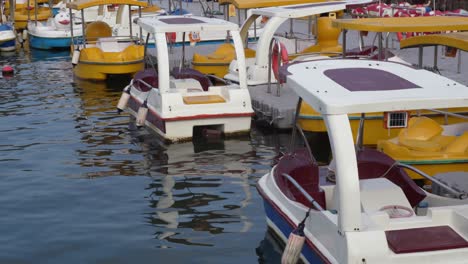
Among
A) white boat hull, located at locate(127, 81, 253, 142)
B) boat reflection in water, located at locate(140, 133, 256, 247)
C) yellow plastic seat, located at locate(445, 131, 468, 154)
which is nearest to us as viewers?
boat reflection in water, located at locate(140, 133, 256, 247)

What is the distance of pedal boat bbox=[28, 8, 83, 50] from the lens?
107 feet

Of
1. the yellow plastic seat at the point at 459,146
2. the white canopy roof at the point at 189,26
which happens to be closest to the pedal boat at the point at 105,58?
the white canopy roof at the point at 189,26

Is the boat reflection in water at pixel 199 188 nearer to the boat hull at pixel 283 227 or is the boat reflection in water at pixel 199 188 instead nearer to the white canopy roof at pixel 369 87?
the boat hull at pixel 283 227

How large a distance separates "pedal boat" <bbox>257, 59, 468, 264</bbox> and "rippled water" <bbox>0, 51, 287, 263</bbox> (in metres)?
1.46

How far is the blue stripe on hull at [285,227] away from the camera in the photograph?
832 cm

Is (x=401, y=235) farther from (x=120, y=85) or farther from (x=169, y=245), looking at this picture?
(x=120, y=85)

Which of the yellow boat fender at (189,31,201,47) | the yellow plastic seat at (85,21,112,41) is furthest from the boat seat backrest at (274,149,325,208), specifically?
the yellow boat fender at (189,31,201,47)

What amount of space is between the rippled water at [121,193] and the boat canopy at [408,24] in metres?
2.63

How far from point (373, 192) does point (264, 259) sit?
1.83 m

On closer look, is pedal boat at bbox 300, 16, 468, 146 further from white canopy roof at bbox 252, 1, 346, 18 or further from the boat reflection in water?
white canopy roof at bbox 252, 1, 346, 18

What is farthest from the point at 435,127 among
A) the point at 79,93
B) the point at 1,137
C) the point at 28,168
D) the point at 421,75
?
the point at 79,93

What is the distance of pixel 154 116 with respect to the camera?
53.2 ft

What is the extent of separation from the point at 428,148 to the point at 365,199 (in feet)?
12.8

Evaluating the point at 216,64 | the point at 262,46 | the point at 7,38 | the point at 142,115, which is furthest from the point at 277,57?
the point at 7,38
